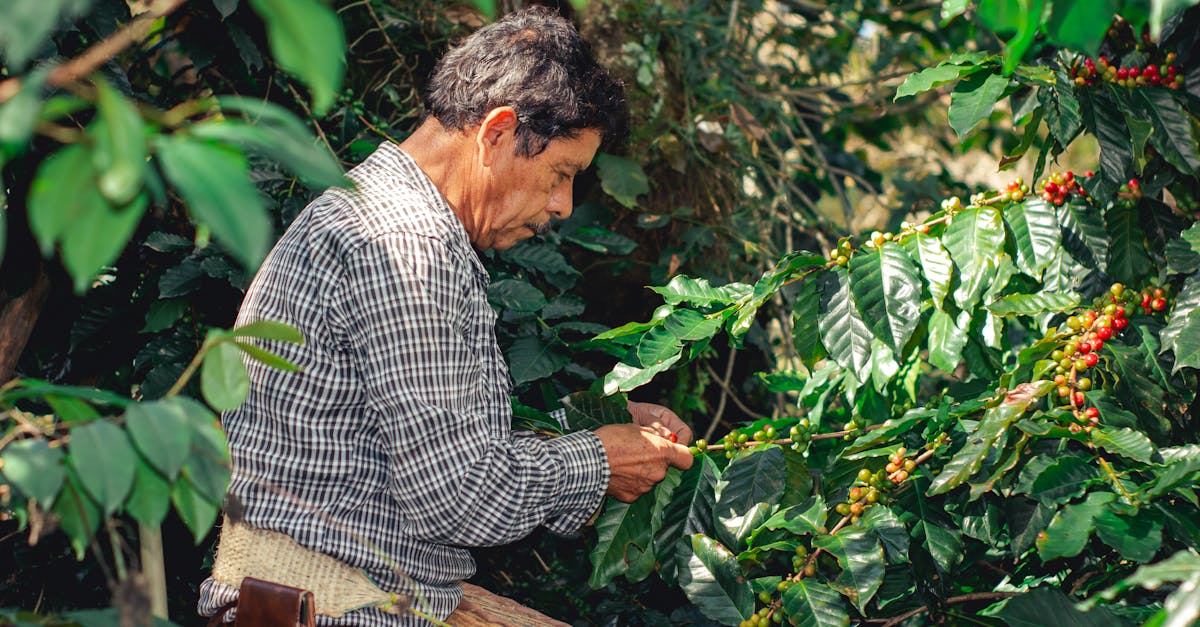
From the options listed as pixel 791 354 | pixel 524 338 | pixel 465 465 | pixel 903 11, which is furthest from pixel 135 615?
pixel 903 11

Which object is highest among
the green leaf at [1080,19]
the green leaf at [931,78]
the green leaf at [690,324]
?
the green leaf at [1080,19]

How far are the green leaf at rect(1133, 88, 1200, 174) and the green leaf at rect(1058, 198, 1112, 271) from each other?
152mm

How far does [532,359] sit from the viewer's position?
2.34m

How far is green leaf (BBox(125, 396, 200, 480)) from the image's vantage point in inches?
34.9

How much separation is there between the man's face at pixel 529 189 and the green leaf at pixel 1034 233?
738 mm

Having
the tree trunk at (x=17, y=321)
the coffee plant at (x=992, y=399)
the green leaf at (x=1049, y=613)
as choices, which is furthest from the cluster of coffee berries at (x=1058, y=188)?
the tree trunk at (x=17, y=321)

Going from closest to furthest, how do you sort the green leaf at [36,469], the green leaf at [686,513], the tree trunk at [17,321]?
the green leaf at [36,469] → the green leaf at [686,513] → the tree trunk at [17,321]

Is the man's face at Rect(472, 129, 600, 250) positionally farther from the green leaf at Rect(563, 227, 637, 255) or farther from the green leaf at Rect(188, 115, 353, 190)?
the green leaf at Rect(188, 115, 353, 190)

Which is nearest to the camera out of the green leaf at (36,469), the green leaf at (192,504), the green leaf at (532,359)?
the green leaf at (36,469)

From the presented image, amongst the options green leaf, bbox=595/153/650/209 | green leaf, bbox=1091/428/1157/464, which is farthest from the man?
green leaf, bbox=595/153/650/209

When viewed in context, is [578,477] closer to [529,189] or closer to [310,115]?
[529,189]

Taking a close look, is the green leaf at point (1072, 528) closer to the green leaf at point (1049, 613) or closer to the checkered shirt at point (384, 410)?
the green leaf at point (1049, 613)

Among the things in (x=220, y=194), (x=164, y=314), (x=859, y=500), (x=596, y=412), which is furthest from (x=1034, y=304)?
(x=164, y=314)

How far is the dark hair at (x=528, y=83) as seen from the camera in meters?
1.83
